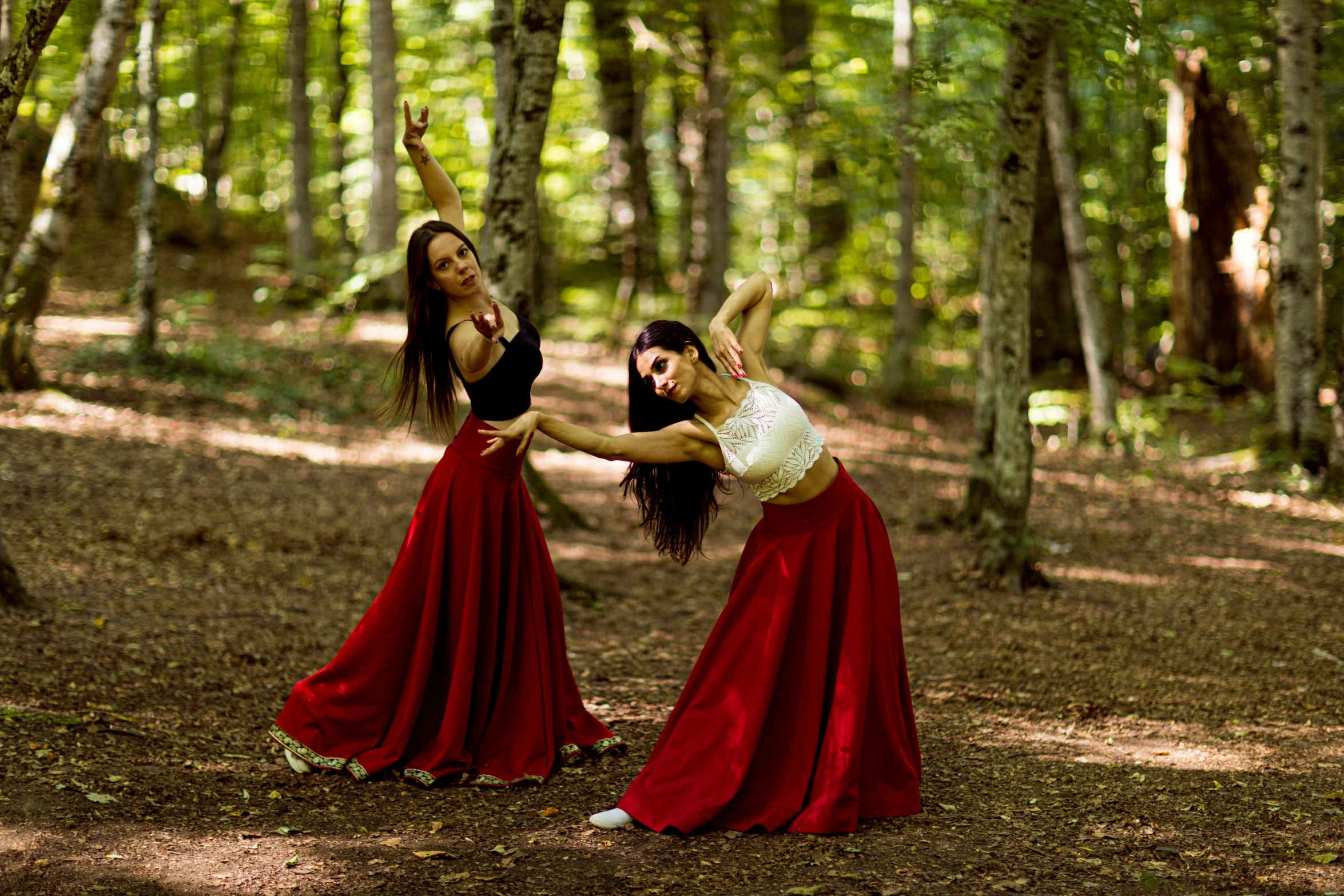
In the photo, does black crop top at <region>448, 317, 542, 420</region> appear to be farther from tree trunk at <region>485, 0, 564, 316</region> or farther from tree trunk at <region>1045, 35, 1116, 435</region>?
tree trunk at <region>1045, 35, 1116, 435</region>

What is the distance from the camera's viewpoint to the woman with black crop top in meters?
4.43

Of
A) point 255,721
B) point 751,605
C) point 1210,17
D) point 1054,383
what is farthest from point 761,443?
point 1054,383

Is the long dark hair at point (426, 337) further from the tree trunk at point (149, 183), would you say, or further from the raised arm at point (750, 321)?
the tree trunk at point (149, 183)

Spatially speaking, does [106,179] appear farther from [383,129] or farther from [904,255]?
[904,255]

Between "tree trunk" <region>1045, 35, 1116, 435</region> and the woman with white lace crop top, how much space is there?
349 inches

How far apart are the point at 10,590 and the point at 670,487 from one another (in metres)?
3.87

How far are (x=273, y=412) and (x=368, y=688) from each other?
7.72 m

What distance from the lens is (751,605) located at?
162 inches

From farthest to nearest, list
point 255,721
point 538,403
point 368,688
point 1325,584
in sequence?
point 538,403 < point 1325,584 < point 255,721 < point 368,688

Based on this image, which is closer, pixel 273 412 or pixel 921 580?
pixel 921 580

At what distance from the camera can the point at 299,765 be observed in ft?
14.7

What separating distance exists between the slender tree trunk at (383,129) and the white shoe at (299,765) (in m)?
11.2

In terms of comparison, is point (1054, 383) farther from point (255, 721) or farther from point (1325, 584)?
point (255, 721)

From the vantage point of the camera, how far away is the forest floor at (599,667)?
11.9ft
